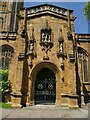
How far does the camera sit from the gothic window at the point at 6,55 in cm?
2223

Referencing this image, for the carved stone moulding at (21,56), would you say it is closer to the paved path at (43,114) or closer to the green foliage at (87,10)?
the paved path at (43,114)

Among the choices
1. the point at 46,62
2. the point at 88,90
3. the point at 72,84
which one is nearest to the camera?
the point at 72,84

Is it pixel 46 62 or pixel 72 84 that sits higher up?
pixel 46 62

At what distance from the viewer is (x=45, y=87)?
19.0 metres

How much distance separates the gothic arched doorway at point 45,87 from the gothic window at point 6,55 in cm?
515

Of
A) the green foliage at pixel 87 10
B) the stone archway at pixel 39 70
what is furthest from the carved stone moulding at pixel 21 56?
the green foliage at pixel 87 10

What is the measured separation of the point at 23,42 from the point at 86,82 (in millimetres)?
8703

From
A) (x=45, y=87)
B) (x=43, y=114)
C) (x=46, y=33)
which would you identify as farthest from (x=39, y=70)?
(x=43, y=114)

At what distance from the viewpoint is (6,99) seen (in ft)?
64.7

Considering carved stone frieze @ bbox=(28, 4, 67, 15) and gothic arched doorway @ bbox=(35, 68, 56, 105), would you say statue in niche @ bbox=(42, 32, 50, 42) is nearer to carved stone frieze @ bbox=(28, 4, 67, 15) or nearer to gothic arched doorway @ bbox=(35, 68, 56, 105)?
carved stone frieze @ bbox=(28, 4, 67, 15)

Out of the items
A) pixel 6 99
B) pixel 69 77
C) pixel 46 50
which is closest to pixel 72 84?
pixel 69 77

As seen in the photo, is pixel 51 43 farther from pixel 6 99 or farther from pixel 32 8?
pixel 6 99

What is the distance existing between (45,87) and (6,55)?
7044 millimetres

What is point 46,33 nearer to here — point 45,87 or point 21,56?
point 21,56
